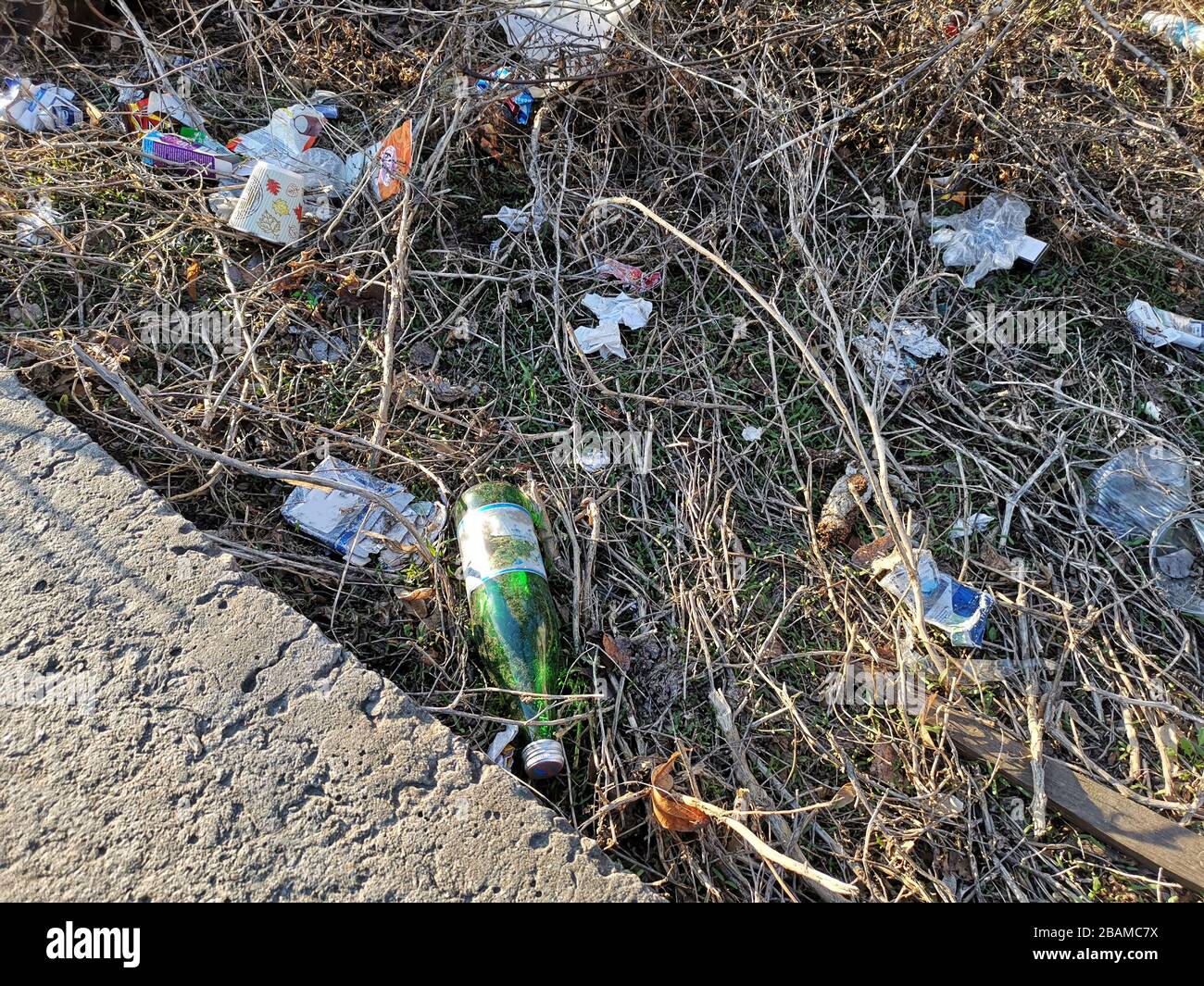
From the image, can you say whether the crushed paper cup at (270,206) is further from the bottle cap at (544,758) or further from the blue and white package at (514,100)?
the bottle cap at (544,758)

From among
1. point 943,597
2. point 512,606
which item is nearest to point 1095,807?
point 943,597

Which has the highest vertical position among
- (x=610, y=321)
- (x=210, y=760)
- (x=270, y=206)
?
(x=270, y=206)

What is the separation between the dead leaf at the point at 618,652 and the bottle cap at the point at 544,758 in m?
0.28

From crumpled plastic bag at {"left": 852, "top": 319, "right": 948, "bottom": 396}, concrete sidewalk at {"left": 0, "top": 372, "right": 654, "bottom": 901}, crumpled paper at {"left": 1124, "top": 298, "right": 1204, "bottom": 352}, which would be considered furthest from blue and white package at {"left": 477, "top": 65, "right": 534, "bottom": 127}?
crumpled paper at {"left": 1124, "top": 298, "right": 1204, "bottom": 352}

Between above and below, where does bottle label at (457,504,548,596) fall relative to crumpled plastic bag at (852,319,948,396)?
above

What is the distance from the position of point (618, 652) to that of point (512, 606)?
10.7 inches

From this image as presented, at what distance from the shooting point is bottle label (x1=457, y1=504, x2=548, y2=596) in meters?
1.88

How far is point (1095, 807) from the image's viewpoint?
1.74 meters

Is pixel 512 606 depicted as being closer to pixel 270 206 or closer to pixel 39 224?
pixel 270 206

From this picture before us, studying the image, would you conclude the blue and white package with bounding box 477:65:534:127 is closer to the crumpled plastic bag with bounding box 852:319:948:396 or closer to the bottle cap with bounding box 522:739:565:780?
the crumpled plastic bag with bounding box 852:319:948:396

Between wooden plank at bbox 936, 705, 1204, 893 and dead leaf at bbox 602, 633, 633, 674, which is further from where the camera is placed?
dead leaf at bbox 602, 633, 633, 674

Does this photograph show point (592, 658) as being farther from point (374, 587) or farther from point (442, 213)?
point (442, 213)

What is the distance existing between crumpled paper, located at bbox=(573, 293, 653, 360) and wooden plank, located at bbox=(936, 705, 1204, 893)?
1.35 meters
